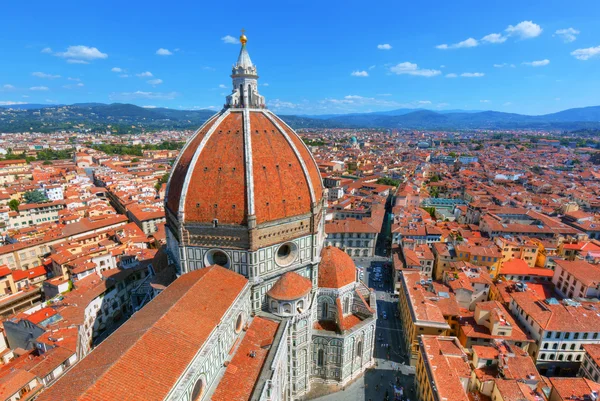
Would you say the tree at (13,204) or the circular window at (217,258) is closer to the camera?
the circular window at (217,258)

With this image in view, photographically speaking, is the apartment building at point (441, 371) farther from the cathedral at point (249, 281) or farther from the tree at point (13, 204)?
the tree at point (13, 204)

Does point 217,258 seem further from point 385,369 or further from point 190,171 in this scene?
point 385,369

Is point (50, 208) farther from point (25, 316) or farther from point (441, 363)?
point (441, 363)

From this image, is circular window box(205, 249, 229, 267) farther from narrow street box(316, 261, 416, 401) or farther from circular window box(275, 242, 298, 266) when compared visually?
narrow street box(316, 261, 416, 401)

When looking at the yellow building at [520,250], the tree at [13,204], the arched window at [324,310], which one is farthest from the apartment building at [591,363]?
the tree at [13,204]

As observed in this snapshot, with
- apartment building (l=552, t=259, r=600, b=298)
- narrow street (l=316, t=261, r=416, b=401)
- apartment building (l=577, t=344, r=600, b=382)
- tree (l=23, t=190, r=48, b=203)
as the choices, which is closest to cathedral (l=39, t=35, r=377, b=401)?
narrow street (l=316, t=261, r=416, b=401)

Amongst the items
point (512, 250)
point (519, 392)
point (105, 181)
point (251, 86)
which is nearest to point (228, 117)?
point (251, 86)

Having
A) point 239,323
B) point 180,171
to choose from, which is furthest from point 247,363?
point 180,171
